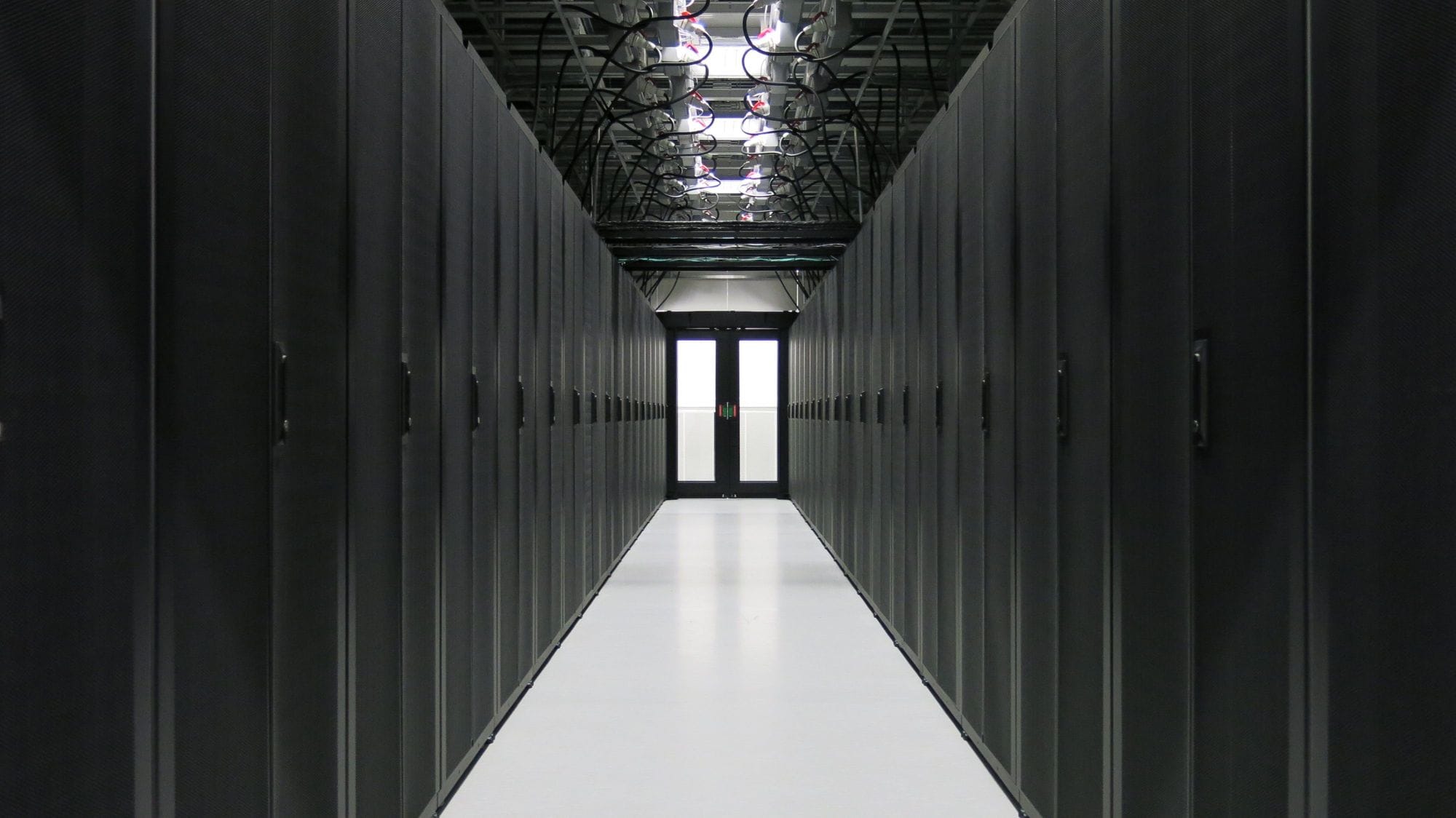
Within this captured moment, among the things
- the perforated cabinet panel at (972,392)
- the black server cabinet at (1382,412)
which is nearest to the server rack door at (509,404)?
the perforated cabinet panel at (972,392)

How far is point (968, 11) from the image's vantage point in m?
6.08

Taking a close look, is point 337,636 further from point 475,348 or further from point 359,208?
point 475,348

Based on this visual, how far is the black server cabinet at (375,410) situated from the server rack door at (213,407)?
0.41 m

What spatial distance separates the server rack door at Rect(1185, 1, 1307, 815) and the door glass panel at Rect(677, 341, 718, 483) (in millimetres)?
12280

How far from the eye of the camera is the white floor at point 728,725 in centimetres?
279

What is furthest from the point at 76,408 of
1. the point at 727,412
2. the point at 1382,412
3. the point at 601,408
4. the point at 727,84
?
the point at 727,412

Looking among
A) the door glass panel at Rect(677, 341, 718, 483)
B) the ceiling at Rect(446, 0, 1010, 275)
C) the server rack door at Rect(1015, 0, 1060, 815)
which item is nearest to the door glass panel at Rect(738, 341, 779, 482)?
the door glass panel at Rect(677, 341, 718, 483)

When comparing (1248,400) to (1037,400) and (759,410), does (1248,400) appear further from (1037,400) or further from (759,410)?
(759,410)

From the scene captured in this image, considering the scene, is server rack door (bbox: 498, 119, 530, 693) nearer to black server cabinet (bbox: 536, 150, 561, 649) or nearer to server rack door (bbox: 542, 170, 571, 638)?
black server cabinet (bbox: 536, 150, 561, 649)

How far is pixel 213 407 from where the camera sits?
1.41 m

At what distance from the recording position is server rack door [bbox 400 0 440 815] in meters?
2.36

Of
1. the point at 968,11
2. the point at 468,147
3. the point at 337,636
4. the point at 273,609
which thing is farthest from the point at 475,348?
the point at 968,11

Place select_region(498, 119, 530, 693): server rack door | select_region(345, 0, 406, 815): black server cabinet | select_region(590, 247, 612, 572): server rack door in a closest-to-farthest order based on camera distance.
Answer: select_region(345, 0, 406, 815): black server cabinet, select_region(498, 119, 530, 693): server rack door, select_region(590, 247, 612, 572): server rack door

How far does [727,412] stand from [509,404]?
10.4m
